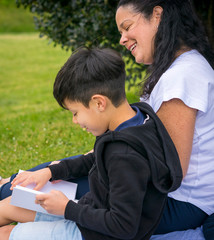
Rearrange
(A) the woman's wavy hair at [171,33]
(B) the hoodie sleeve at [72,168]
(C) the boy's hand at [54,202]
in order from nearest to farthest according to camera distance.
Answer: (C) the boy's hand at [54,202]
(A) the woman's wavy hair at [171,33]
(B) the hoodie sleeve at [72,168]

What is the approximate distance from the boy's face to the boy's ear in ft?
0.05

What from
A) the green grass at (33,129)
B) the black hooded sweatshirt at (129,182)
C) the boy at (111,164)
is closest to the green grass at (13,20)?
the green grass at (33,129)

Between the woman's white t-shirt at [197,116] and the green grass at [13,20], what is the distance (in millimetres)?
25706

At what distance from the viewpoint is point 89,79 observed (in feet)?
6.06

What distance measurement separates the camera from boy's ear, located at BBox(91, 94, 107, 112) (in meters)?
1.82

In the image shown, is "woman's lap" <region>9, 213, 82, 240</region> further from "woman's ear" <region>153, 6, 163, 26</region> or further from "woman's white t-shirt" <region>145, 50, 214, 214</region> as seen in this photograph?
"woman's ear" <region>153, 6, 163, 26</region>

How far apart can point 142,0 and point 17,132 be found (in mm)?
3504

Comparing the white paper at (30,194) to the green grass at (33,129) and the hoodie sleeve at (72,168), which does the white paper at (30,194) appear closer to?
the hoodie sleeve at (72,168)

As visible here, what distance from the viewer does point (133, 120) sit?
185 centimetres

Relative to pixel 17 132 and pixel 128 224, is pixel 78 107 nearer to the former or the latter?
pixel 128 224

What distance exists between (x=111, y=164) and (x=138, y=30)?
1.00 meters

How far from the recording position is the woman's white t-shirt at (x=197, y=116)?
1.94 m

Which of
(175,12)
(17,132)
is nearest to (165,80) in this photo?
(175,12)

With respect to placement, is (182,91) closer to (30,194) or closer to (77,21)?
(30,194)
